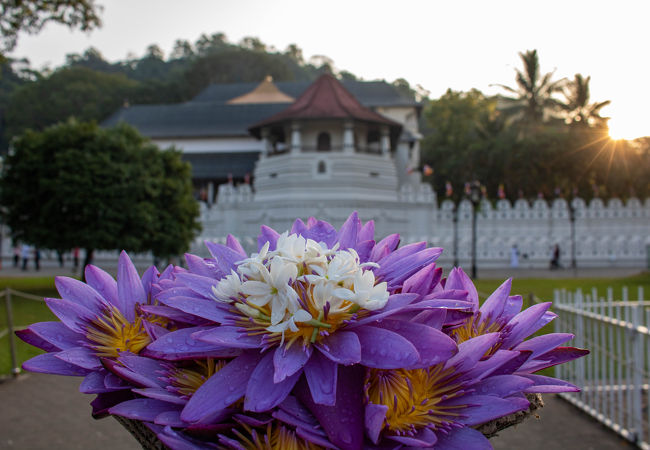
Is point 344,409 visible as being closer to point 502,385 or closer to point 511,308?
point 502,385

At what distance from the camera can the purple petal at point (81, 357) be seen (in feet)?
2.74

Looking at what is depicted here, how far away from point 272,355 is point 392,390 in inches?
6.5

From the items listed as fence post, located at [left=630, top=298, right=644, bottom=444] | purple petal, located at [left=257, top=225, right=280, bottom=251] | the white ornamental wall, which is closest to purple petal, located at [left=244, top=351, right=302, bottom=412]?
purple petal, located at [left=257, top=225, right=280, bottom=251]

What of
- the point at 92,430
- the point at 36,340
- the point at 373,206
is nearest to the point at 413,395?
the point at 36,340

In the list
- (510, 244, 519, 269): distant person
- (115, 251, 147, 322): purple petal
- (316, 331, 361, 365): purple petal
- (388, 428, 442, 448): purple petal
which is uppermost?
(115, 251, 147, 322): purple petal

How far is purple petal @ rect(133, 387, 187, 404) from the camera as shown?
2.51 feet

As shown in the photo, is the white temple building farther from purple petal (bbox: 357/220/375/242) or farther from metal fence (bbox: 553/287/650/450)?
purple petal (bbox: 357/220/375/242)

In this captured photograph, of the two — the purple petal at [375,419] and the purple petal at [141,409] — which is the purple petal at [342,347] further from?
the purple petal at [141,409]

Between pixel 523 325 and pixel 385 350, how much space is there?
302mm

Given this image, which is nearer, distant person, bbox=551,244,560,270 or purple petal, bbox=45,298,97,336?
purple petal, bbox=45,298,97,336

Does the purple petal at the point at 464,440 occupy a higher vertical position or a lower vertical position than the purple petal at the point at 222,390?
lower

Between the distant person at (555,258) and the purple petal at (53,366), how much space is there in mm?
23978

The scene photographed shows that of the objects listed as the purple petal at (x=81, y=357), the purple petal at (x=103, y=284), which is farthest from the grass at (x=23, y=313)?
the purple petal at (x=81, y=357)

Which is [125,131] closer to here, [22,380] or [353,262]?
[22,380]
